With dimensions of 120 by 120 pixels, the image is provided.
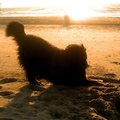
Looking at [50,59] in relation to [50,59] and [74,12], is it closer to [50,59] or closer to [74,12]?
[50,59]

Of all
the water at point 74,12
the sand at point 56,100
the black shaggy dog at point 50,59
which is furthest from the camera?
the water at point 74,12

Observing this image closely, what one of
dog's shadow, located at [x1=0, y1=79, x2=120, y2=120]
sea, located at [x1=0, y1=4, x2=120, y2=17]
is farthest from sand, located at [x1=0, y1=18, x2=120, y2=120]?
sea, located at [x1=0, y1=4, x2=120, y2=17]

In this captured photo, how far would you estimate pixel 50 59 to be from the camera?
4680 mm

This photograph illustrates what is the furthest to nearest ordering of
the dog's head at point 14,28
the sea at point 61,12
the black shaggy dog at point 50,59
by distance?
the sea at point 61,12
the dog's head at point 14,28
the black shaggy dog at point 50,59

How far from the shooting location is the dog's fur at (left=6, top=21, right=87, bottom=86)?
15.1 ft

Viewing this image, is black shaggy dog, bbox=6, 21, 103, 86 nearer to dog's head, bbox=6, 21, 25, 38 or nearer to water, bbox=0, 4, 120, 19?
dog's head, bbox=6, 21, 25, 38

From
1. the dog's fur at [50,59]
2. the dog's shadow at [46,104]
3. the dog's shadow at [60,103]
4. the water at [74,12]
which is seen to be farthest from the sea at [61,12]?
the dog's shadow at [46,104]

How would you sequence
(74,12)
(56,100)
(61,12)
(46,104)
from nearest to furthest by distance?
(46,104) → (56,100) → (74,12) → (61,12)

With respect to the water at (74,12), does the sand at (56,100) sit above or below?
below

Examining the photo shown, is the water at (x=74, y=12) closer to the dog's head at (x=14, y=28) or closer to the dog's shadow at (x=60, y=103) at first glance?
the dog's head at (x=14, y=28)

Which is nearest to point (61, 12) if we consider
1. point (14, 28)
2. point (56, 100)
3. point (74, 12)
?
point (74, 12)

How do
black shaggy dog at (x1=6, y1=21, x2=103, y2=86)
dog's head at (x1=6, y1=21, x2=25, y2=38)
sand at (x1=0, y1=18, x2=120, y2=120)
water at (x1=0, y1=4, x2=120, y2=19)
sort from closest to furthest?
sand at (x1=0, y1=18, x2=120, y2=120) < black shaggy dog at (x1=6, y1=21, x2=103, y2=86) < dog's head at (x1=6, y1=21, x2=25, y2=38) < water at (x1=0, y1=4, x2=120, y2=19)

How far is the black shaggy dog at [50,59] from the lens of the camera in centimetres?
460

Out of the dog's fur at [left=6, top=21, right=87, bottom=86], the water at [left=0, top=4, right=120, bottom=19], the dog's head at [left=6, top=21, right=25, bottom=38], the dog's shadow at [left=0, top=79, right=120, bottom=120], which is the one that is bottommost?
the dog's shadow at [left=0, top=79, right=120, bottom=120]
